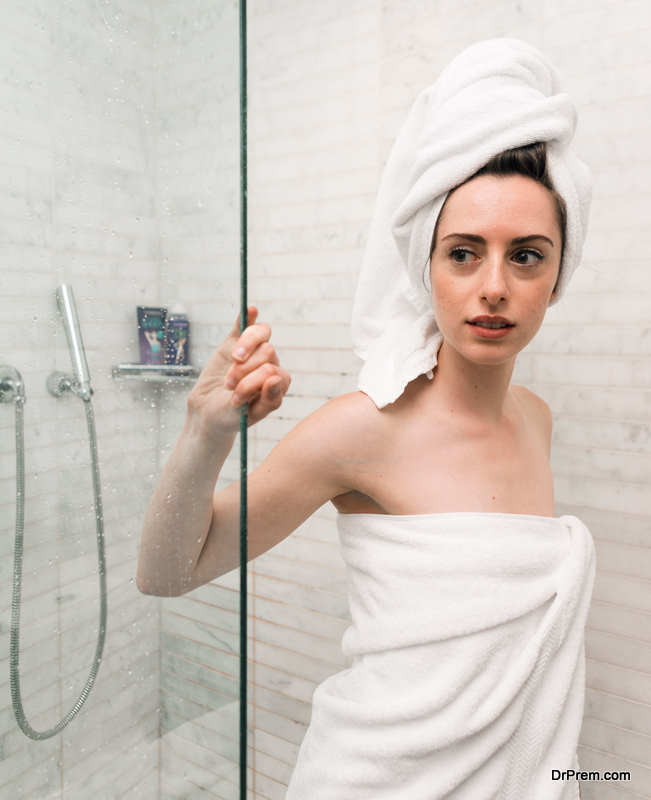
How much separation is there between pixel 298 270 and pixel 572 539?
2.52 feet

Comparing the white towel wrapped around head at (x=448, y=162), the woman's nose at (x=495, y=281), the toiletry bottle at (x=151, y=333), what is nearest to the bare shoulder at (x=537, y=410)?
the white towel wrapped around head at (x=448, y=162)

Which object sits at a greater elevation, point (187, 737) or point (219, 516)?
point (219, 516)

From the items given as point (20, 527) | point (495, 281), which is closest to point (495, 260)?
point (495, 281)

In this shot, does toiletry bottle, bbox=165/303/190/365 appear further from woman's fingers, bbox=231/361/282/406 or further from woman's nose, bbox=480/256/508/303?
woman's nose, bbox=480/256/508/303

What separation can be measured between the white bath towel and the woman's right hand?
29cm

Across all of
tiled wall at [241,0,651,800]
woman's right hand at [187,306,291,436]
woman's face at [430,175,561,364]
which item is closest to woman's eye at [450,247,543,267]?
woman's face at [430,175,561,364]

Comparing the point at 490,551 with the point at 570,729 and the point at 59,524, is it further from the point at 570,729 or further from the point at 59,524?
the point at 59,524

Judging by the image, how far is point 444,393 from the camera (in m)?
0.80

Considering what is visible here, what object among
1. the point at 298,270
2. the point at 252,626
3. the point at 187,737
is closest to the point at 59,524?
the point at 187,737

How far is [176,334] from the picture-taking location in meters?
0.50

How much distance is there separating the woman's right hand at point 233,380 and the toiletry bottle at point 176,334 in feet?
0.09

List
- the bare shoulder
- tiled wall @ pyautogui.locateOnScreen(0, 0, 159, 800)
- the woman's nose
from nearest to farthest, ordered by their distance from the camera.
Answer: tiled wall @ pyautogui.locateOnScreen(0, 0, 159, 800) < the woman's nose < the bare shoulder

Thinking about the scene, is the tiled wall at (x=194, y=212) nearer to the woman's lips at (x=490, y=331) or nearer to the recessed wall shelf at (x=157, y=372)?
the recessed wall shelf at (x=157, y=372)

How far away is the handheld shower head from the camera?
469mm
